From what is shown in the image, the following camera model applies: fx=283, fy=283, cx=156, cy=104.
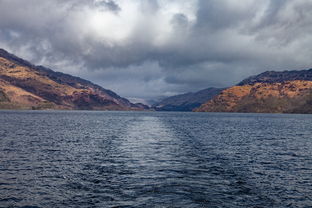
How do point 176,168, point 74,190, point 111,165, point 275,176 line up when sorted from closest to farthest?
point 74,190, point 275,176, point 176,168, point 111,165

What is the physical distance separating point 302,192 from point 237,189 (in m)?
6.35

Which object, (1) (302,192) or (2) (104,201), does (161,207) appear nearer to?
(2) (104,201)

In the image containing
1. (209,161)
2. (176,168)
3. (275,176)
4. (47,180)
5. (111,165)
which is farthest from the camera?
(209,161)

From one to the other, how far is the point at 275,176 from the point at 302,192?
7216 mm

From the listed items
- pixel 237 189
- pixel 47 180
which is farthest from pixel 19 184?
pixel 237 189

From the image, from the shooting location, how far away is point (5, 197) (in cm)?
2506

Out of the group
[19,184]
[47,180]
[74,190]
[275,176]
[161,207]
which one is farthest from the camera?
[275,176]

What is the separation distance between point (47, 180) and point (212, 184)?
18.2 m

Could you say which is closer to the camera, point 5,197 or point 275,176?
point 5,197

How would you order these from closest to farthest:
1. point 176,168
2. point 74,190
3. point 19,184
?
point 74,190, point 19,184, point 176,168

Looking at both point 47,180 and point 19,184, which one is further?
point 47,180

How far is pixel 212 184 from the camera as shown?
99.6ft

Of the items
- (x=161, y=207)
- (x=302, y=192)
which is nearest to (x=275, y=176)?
(x=302, y=192)

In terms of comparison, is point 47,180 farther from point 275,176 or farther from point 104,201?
point 275,176
